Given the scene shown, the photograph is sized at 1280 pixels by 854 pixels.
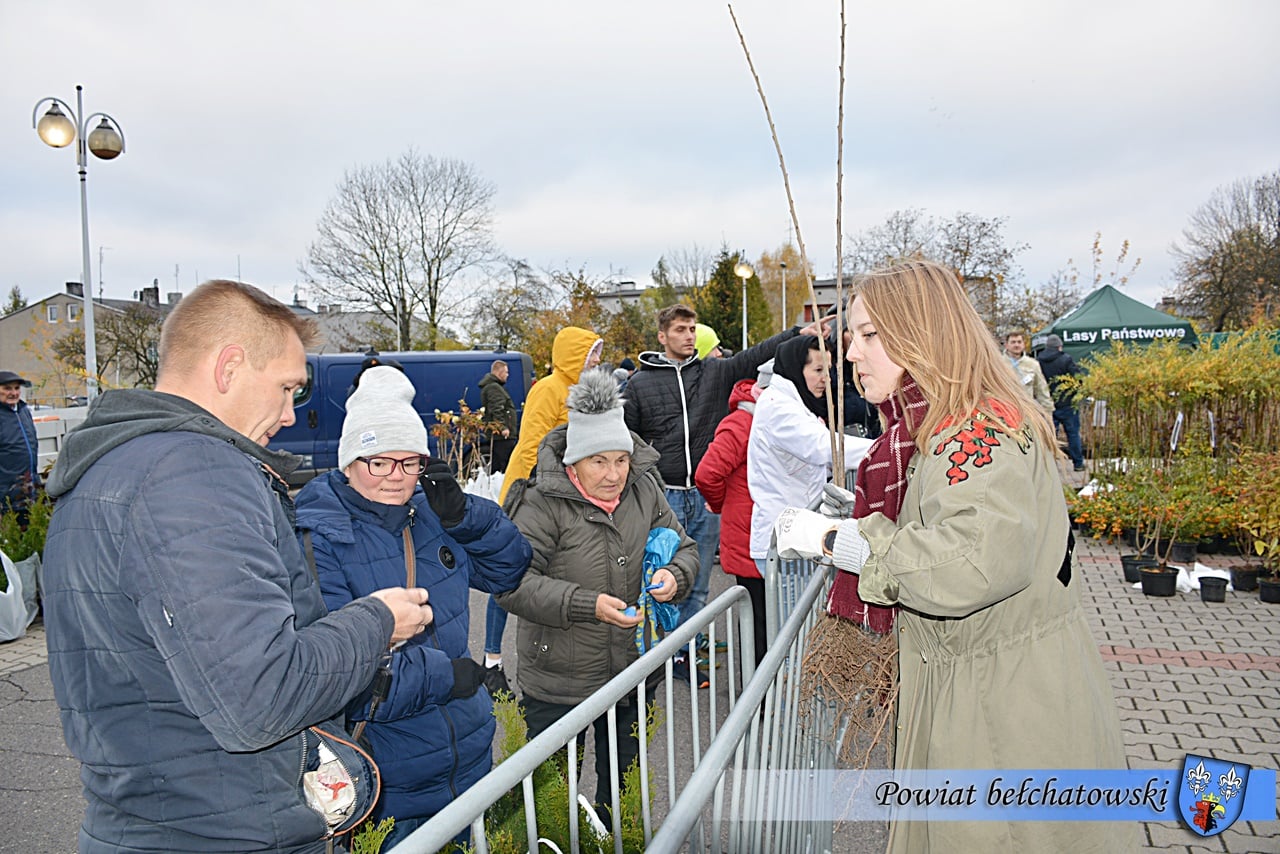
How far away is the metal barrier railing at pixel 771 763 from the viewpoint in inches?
59.5

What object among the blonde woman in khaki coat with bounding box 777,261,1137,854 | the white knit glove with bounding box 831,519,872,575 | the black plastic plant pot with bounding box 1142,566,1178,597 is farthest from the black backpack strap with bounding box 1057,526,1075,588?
the black plastic plant pot with bounding box 1142,566,1178,597

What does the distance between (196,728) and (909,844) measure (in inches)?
65.9

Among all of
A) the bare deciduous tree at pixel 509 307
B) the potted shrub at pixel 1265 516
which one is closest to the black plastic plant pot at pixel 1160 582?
the potted shrub at pixel 1265 516

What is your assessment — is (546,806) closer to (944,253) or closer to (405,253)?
(944,253)

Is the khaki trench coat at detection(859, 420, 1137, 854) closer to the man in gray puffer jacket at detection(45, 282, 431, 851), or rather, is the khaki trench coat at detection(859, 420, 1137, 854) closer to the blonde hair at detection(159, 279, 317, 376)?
the man in gray puffer jacket at detection(45, 282, 431, 851)

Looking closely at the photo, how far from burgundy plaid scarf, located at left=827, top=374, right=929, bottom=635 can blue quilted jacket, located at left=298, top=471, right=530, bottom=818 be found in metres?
1.11

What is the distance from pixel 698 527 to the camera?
582 centimetres

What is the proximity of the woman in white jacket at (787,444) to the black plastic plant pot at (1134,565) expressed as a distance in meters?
4.41

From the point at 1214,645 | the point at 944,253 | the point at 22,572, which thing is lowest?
the point at 1214,645

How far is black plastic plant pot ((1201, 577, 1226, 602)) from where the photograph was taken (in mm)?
6652

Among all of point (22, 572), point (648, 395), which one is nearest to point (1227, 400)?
point (648, 395)

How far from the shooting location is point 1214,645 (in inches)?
227

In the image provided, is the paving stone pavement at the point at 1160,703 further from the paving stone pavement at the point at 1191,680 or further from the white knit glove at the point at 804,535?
the white knit glove at the point at 804,535

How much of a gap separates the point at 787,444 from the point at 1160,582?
15.1 feet
